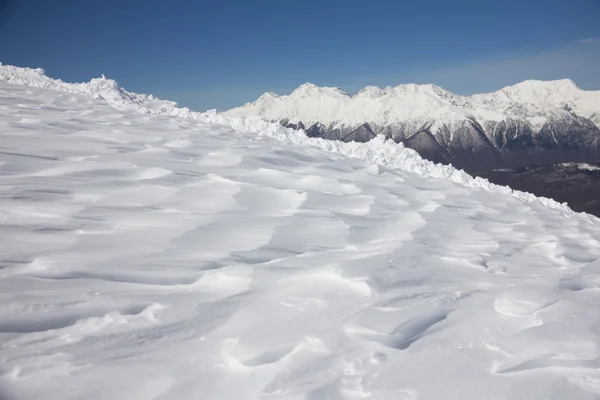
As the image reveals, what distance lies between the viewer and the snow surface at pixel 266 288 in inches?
126

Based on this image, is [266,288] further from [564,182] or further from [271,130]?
[564,182]

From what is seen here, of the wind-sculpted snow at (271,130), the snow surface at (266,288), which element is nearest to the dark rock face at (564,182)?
the wind-sculpted snow at (271,130)

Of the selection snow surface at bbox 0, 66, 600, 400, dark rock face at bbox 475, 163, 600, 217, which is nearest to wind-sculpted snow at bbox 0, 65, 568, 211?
snow surface at bbox 0, 66, 600, 400

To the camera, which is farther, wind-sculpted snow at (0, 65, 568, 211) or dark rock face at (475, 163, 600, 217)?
dark rock face at (475, 163, 600, 217)

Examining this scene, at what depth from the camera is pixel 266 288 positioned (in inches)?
177

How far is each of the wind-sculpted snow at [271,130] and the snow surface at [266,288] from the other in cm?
416

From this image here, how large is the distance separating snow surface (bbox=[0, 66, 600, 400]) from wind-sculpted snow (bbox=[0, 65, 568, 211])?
4.16 meters

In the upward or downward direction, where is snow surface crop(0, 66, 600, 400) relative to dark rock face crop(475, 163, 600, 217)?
upward

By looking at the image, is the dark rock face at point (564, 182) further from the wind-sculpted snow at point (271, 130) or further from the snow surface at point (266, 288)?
the snow surface at point (266, 288)

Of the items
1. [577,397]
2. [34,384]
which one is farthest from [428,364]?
[34,384]

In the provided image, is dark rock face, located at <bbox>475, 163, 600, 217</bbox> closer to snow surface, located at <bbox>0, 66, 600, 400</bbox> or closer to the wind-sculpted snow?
the wind-sculpted snow

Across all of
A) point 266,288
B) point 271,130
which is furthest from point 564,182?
point 266,288

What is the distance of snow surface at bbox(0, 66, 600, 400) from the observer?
3197mm

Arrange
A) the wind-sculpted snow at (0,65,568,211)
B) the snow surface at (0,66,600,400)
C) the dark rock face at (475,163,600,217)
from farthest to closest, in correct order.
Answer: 1. the dark rock face at (475,163,600,217)
2. the wind-sculpted snow at (0,65,568,211)
3. the snow surface at (0,66,600,400)
